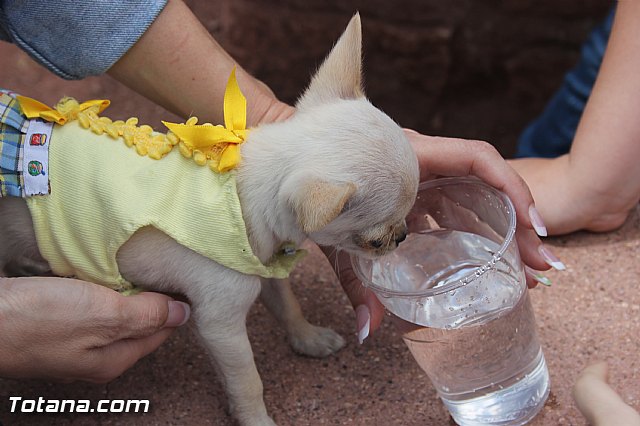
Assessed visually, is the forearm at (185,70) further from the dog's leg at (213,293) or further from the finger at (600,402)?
the finger at (600,402)

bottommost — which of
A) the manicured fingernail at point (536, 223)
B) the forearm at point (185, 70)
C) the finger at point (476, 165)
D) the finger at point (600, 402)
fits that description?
the finger at point (600, 402)

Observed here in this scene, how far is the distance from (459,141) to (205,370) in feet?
2.33

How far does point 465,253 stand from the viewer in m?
1.64

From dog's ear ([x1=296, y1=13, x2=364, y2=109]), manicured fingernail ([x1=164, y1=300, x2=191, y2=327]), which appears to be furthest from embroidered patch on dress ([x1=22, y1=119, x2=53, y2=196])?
dog's ear ([x1=296, y1=13, x2=364, y2=109])

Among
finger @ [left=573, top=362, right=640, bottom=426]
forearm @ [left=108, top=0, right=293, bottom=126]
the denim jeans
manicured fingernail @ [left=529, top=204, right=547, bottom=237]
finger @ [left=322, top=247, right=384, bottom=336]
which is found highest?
forearm @ [left=108, top=0, right=293, bottom=126]

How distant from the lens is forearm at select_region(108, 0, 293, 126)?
168 cm

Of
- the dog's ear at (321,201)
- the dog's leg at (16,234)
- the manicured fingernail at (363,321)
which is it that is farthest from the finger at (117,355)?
the dog's ear at (321,201)

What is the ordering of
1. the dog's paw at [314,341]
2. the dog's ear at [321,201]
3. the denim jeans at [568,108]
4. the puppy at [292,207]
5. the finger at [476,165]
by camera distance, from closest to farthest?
1. the dog's ear at [321,201]
2. the puppy at [292,207]
3. the finger at [476,165]
4. the dog's paw at [314,341]
5. the denim jeans at [568,108]

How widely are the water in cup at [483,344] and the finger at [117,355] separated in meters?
0.45

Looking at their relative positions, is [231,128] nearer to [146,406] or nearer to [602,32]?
[146,406]

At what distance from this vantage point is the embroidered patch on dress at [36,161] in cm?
143

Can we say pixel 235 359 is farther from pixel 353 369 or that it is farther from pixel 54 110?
pixel 54 110

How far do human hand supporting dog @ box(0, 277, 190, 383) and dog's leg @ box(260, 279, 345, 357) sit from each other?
298 mm

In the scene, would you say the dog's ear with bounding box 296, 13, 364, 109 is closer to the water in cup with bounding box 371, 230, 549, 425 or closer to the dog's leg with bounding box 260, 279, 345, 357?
the water in cup with bounding box 371, 230, 549, 425
